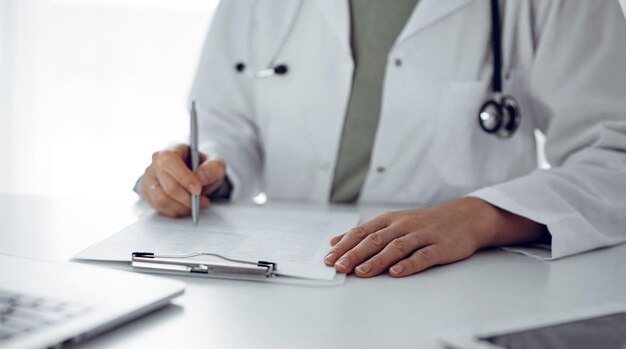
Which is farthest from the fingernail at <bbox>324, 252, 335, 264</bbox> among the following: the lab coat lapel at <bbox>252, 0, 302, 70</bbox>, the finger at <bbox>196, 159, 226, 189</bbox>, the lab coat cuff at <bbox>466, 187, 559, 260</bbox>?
the lab coat lapel at <bbox>252, 0, 302, 70</bbox>

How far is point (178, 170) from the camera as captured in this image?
121 centimetres

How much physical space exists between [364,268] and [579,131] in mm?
535

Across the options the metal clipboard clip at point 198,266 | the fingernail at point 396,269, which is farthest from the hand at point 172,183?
the fingernail at point 396,269

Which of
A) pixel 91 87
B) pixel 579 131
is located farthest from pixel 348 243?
pixel 91 87

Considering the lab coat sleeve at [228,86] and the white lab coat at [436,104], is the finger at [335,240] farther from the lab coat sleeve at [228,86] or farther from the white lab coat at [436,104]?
the lab coat sleeve at [228,86]

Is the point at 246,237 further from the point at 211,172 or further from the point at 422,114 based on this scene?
the point at 422,114

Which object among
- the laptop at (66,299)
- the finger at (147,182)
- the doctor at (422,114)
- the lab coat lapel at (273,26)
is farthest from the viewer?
the lab coat lapel at (273,26)

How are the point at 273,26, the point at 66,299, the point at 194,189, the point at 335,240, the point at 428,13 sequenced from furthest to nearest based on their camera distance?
the point at 273,26, the point at 428,13, the point at 194,189, the point at 335,240, the point at 66,299

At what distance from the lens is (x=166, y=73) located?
9.36 feet

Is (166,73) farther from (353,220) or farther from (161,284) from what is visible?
(161,284)

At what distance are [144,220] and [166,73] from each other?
1765 millimetres

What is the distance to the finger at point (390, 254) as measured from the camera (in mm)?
911

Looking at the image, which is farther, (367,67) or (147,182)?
(367,67)

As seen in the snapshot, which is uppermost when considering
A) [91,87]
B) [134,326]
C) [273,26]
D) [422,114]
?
[273,26]
